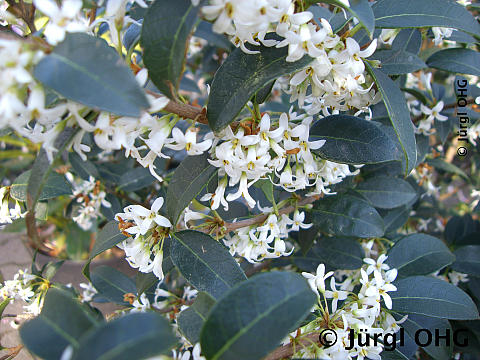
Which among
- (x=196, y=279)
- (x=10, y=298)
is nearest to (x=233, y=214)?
(x=196, y=279)

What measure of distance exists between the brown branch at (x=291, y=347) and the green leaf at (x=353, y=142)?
1.22ft

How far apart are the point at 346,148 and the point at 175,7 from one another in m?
0.47

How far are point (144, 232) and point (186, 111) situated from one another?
0.26 metres

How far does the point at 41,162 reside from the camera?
621mm

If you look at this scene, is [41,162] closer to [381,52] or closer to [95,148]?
[95,148]

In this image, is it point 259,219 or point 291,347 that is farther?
point 259,219

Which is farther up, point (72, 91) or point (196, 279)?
point (72, 91)

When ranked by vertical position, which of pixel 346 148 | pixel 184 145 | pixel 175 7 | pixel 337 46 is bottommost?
pixel 346 148

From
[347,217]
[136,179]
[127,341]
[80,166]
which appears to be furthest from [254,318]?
[80,166]

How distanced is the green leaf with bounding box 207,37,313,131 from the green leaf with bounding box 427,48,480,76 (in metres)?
0.68

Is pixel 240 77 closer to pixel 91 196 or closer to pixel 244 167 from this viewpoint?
pixel 244 167

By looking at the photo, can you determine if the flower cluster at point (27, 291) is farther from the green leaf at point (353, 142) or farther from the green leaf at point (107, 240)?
the green leaf at point (353, 142)

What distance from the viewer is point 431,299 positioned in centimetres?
98

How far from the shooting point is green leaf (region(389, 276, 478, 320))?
96cm
